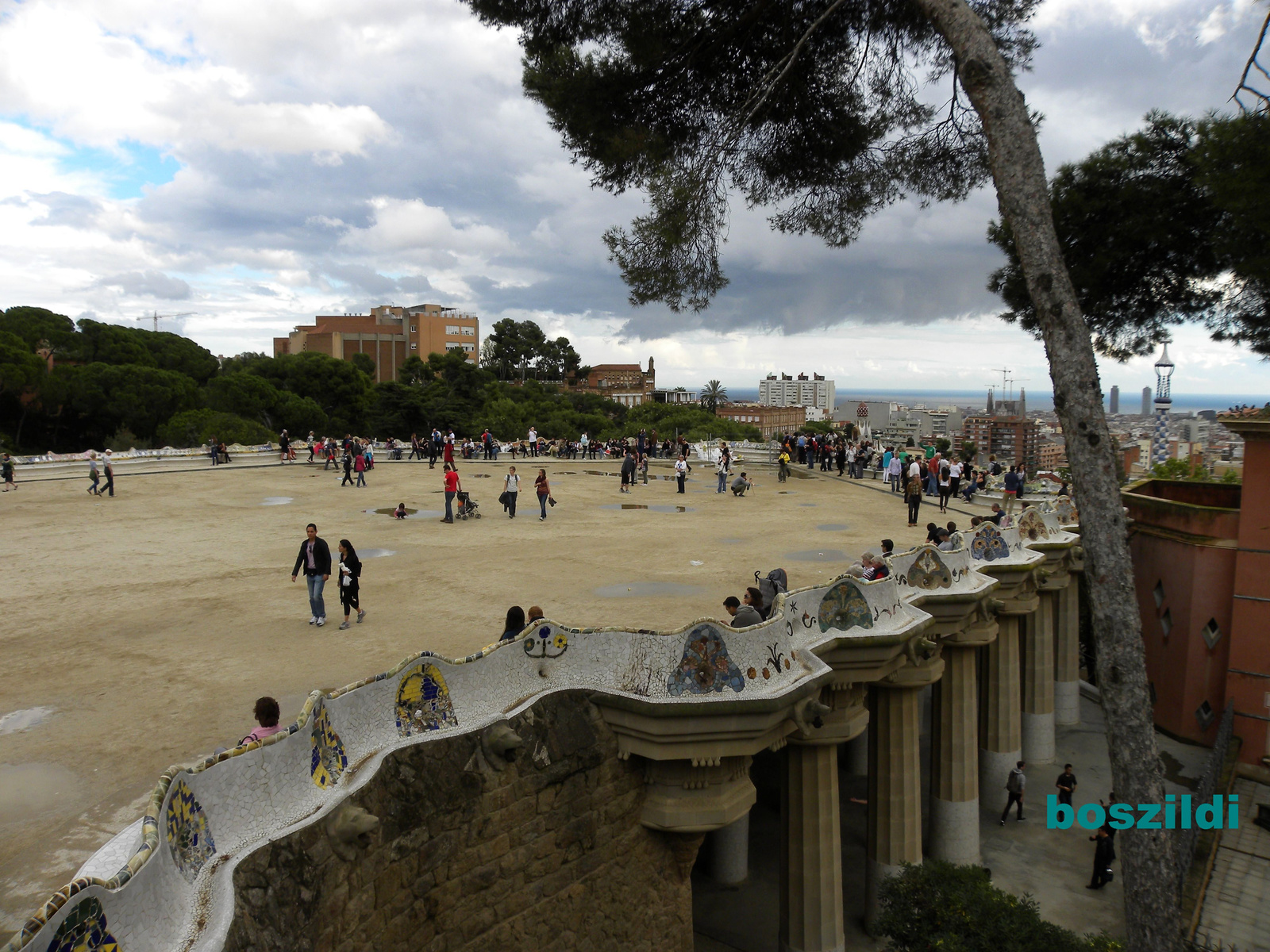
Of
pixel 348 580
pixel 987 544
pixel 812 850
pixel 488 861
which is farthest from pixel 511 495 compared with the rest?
pixel 488 861

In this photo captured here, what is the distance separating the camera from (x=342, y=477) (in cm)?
2627

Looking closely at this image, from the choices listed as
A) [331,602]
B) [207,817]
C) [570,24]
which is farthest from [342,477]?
[207,817]

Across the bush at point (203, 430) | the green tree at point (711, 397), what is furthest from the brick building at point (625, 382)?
the bush at point (203, 430)

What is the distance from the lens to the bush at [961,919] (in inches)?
379

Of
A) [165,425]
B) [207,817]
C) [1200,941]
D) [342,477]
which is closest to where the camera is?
[207,817]

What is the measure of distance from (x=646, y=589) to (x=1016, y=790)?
9386 mm

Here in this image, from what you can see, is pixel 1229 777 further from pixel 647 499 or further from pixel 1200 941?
pixel 647 499

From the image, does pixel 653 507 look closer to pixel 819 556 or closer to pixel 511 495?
pixel 511 495

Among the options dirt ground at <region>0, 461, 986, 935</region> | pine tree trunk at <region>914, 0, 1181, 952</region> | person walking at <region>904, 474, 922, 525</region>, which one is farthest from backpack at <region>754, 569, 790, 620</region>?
person walking at <region>904, 474, 922, 525</region>

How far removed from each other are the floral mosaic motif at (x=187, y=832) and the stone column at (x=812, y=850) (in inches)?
304

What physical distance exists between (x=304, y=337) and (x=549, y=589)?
102 m

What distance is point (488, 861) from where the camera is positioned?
21.4 ft

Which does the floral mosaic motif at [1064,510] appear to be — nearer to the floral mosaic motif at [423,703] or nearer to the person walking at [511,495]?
the person walking at [511,495]

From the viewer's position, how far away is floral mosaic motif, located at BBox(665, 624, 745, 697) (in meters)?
7.45
